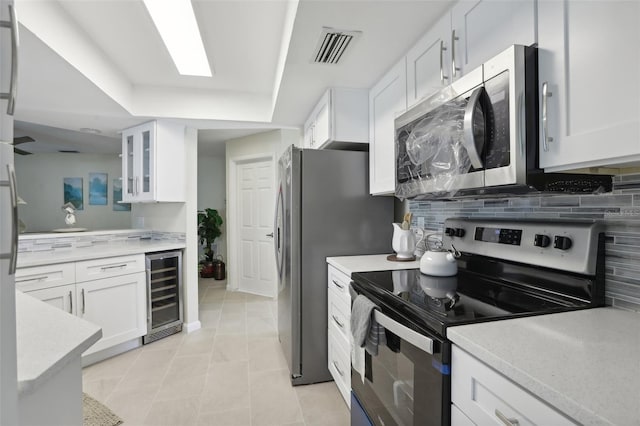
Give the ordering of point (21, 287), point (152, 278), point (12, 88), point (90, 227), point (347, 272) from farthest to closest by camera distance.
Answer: point (90, 227) < point (152, 278) < point (21, 287) < point (347, 272) < point (12, 88)

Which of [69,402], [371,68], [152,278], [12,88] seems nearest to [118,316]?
[152,278]

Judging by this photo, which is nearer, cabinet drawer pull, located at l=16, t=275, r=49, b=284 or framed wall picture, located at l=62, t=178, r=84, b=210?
cabinet drawer pull, located at l=16, t=275, r=49, b=284

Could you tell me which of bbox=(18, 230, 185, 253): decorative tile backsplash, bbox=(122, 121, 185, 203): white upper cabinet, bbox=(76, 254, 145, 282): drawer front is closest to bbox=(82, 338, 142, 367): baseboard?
bbox=(76, 254, 145, 282): drawer front

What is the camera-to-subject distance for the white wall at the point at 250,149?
12.6 ft

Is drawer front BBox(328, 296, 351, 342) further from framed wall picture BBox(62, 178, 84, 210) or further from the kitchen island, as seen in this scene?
framed wall picture BBox(62, 178, 84, 210)

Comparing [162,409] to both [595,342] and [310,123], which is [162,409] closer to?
[595,342]

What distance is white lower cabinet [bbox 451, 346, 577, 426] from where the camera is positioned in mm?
616

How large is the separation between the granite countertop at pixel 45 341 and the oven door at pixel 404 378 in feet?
3.14

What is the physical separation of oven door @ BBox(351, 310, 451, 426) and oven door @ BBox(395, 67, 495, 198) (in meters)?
0.59

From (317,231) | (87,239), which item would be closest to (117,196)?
(87,239)

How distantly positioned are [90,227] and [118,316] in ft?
9.26

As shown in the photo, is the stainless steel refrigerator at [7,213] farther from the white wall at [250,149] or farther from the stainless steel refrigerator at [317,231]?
the white wall at [250,149]

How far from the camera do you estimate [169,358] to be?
8.29ft

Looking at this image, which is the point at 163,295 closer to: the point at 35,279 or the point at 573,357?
the point at 35,279
